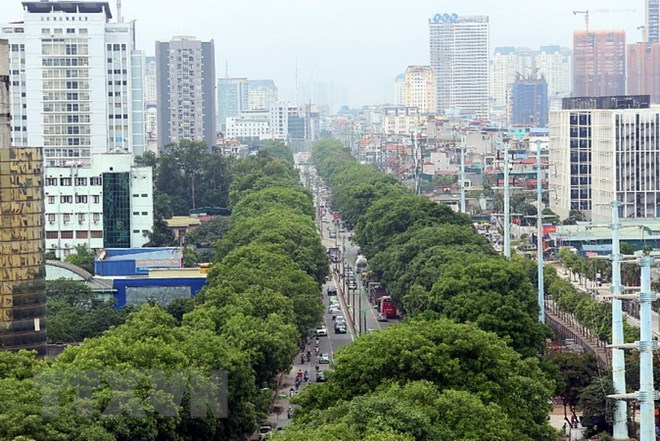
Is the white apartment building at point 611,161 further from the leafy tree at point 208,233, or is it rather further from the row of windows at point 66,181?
the row of windows at point 66,181

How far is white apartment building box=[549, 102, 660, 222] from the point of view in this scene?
8469 cm

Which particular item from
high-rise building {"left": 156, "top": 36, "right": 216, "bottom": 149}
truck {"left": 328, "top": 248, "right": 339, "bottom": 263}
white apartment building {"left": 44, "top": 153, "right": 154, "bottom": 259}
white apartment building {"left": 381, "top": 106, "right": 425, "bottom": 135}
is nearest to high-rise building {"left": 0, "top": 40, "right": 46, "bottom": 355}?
white apartment building {"left": 44, "top": 153, "right": 154, "bottom": 259}

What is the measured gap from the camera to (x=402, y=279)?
52.9 metres

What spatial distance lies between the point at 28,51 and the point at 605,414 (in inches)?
2062

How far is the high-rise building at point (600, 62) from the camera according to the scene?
193750 mm

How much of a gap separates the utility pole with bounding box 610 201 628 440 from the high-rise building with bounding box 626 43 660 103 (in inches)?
6109

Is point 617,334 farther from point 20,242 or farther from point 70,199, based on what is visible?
point 70,199

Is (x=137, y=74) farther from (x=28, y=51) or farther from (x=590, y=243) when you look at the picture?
(x=590, y=243)

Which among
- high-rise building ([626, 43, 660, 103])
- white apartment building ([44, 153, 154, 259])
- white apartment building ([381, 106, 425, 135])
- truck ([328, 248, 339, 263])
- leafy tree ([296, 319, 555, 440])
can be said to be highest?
high-rise building ([626, 43, 660, 103])

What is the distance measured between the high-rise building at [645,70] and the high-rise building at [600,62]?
8.17 feet

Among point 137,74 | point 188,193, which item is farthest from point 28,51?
point 188,193

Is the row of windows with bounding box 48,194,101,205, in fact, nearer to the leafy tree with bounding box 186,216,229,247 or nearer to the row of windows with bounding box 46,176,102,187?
the row of windows with bounding box 46,176,102,187

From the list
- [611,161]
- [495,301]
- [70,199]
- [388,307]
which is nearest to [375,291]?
[388,307]

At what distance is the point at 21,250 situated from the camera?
3578 cm
